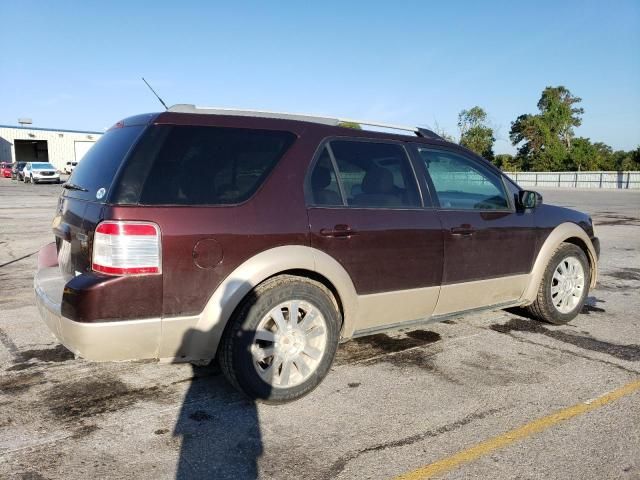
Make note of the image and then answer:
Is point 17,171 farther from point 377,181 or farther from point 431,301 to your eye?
point 431,301

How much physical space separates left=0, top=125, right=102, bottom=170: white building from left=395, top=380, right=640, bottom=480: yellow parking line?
2679 inches

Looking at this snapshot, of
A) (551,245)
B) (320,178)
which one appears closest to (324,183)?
(320,178)

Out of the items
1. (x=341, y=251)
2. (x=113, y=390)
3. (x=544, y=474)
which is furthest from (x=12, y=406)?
(x=544, y=474)

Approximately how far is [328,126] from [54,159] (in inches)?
2810

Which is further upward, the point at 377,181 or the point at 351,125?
the point at 351,125

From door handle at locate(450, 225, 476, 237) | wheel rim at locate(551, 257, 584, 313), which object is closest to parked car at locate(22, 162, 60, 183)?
wheel rim at locate(551, 257, 584, 313)

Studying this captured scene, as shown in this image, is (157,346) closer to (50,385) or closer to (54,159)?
(50,385)

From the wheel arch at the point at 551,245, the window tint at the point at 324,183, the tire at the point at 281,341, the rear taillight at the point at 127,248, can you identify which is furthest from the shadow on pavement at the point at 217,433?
the wheel arch at the point at 551,245

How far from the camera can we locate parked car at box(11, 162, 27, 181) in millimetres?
46684

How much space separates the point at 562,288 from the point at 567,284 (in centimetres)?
9

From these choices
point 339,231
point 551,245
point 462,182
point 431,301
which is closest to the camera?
point 339,231

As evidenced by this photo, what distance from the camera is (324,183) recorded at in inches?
143

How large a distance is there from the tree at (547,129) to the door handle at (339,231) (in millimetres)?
61653

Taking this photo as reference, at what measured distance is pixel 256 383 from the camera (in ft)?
10.8
